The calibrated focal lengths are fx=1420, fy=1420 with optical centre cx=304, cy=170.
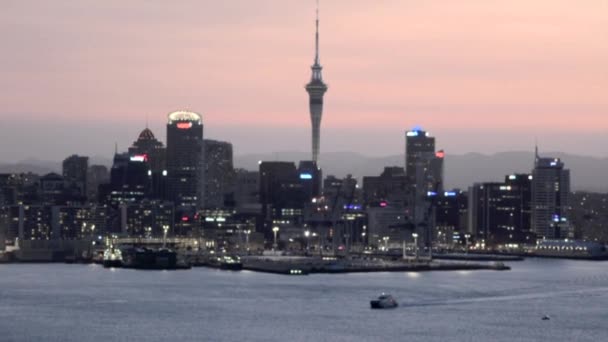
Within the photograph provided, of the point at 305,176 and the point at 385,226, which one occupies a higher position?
the point at 305,176

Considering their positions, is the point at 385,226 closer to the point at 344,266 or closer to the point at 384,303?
the point at 344,266

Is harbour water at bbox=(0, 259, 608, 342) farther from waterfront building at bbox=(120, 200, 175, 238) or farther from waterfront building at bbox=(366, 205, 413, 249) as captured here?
waterfront building at bbox=(366, 205, 413, 249)

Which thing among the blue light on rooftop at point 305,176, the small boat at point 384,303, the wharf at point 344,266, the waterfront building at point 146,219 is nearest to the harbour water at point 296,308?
the small boat at point 384,303

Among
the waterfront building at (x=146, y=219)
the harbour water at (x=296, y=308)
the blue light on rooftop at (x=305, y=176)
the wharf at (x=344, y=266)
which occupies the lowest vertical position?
the harbour water at (x=296, y=308)

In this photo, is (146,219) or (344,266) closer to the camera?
(344,266)

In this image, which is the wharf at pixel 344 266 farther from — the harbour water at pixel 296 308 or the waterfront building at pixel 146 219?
the waterfront building at pixel 146 219

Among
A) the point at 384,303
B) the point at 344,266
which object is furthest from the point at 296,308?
the point at 344,266

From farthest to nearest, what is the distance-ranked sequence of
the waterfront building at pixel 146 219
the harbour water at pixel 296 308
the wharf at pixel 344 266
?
the waterfront building at pixel 146 219 < the wharf at pixel 344 266 < the harbour water at pixel 296 308

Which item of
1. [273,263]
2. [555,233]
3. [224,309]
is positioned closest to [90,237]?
[273,263]

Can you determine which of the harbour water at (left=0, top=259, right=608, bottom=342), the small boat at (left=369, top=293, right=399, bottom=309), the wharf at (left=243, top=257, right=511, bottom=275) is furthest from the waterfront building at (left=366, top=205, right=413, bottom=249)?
the small boat at (left=369, top=293, right=399, bottom=309)

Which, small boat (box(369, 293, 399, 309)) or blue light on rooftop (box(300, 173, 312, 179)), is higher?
blue light on rooftop (box(300, 173, 312, 179))
